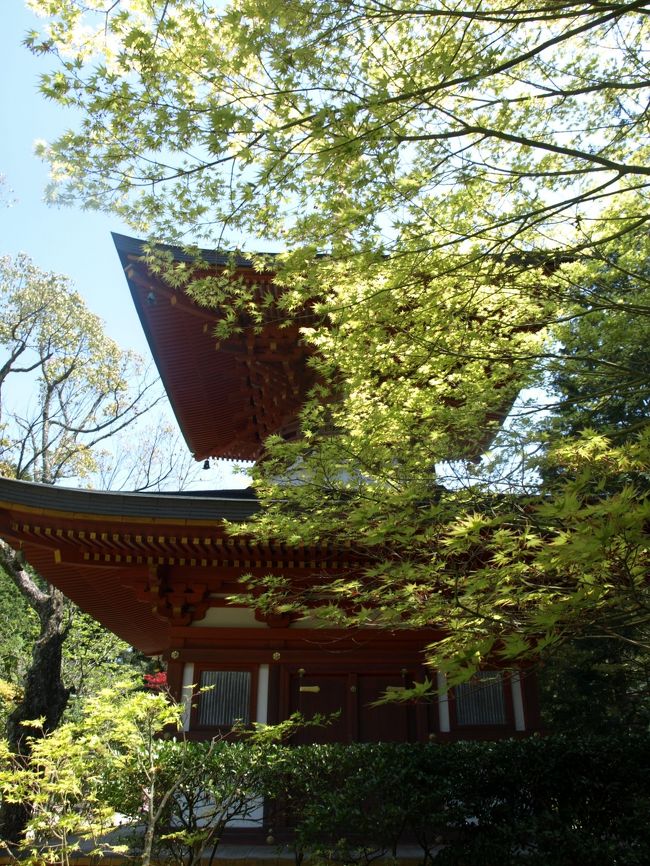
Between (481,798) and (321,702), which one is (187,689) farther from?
(481,798)

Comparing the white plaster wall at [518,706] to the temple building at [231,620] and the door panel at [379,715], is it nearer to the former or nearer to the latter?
the temple building at [231,620]

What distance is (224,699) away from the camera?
6.97 meters

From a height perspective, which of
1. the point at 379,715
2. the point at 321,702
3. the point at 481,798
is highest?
the point at 321,702

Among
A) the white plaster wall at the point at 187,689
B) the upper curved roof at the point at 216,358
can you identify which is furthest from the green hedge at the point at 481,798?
the upper curved roof at the point at 216,358

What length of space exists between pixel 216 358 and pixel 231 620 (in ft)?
11.6

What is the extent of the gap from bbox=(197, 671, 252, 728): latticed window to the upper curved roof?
11.1ft

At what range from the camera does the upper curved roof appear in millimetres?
7457

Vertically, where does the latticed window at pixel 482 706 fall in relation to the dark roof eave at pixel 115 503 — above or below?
below

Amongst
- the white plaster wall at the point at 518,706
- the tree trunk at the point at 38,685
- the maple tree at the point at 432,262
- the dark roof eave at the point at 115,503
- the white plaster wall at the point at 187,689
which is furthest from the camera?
the tree trunk at the point at 38,685

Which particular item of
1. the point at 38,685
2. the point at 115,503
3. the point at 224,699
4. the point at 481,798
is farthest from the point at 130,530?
the point at 38,685

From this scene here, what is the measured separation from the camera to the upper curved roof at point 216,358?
24.5 feet

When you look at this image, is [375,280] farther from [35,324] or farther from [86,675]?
[86,675]

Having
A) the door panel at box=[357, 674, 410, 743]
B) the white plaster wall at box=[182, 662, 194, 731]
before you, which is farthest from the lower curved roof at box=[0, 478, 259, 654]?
the door panel at box=[357, 674, 410, 743]

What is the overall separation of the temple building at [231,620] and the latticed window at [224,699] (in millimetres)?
11
